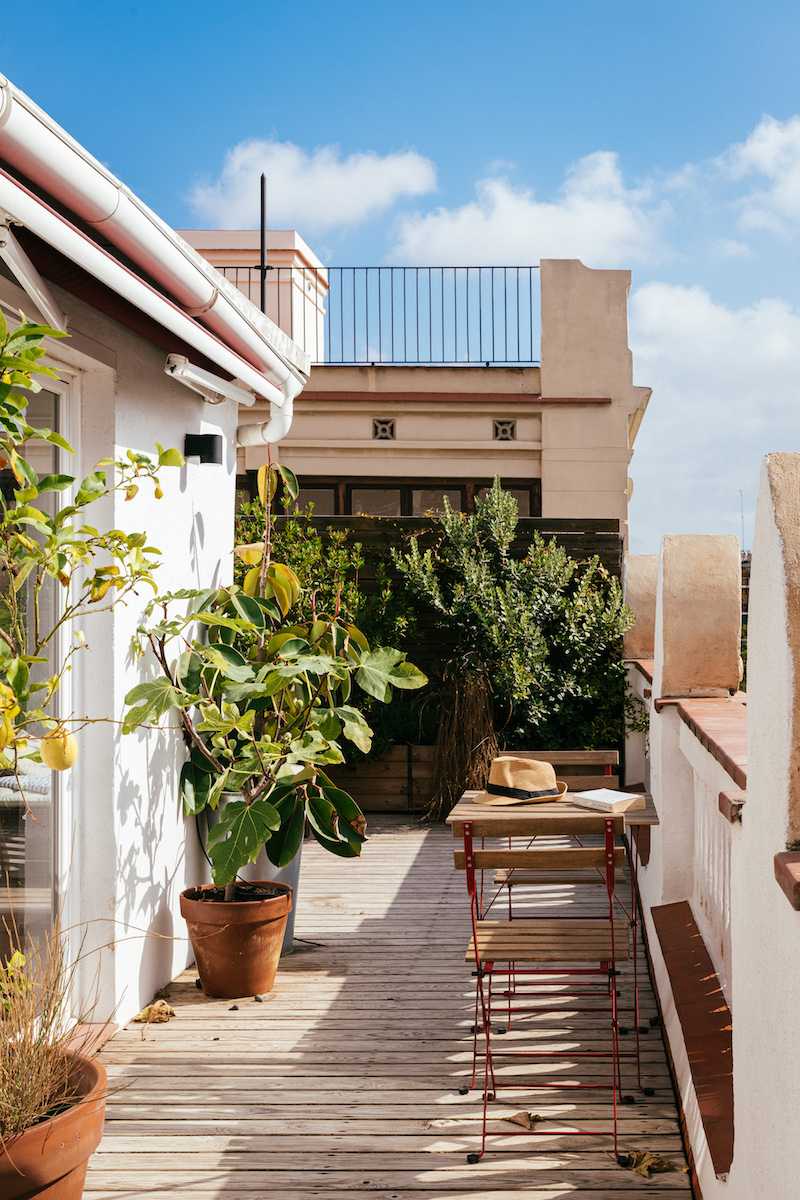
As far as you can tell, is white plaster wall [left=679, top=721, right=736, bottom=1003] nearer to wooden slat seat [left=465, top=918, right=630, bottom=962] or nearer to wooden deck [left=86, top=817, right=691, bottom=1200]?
wooden slat seat [left=465, top=918, right=630, bottom=962]

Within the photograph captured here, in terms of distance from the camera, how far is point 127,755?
4.93 metres

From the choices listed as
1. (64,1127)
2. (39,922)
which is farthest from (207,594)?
(64,1127)

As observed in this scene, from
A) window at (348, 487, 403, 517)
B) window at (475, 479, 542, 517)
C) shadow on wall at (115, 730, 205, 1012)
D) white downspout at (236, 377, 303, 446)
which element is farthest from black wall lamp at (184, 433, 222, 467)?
window at (475, 479, 542, 517)

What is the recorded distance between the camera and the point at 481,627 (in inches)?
367

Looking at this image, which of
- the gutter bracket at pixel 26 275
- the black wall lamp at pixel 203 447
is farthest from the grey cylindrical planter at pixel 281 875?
the gutter bracket at pixel 26 275

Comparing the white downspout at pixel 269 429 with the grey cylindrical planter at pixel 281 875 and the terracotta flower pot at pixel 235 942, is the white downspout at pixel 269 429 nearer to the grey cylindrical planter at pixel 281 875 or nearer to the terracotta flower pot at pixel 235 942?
the grey cylindrical planter at pixel 281 875

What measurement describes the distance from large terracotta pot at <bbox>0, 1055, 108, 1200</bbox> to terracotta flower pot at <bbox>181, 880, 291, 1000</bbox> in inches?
82.4

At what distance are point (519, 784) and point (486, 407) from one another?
926 centimetres

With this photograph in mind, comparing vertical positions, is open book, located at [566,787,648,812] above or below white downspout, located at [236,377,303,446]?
below

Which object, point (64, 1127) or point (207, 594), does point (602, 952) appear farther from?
point (207, 594)

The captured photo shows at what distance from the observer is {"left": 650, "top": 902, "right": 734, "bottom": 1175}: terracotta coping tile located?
2.75 metres

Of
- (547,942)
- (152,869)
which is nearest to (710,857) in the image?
(547,942)

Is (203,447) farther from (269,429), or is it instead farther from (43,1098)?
(43,1098)

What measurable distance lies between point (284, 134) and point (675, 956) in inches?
583
